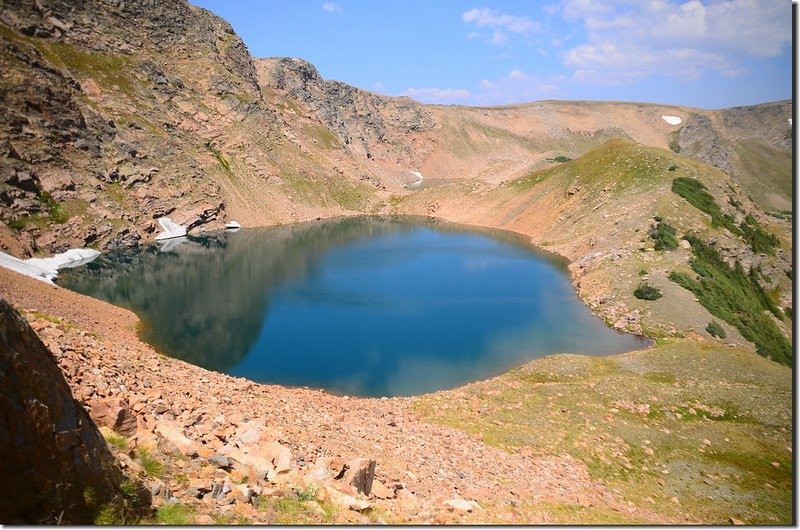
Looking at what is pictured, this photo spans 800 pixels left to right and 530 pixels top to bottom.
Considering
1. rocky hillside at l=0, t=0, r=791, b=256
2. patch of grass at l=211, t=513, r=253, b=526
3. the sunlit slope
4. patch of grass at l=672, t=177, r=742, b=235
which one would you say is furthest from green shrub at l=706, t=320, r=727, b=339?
rocky hillside at l=0, t=0, r=791, b=256

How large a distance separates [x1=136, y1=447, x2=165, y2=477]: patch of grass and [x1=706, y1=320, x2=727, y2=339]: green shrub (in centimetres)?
4269

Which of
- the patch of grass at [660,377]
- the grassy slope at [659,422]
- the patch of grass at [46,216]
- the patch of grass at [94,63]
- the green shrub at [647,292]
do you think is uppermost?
the patch of grass at [94,63]

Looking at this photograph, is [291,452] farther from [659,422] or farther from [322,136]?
[322,136]

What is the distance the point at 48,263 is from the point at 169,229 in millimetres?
25806

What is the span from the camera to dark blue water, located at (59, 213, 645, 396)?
35656mm

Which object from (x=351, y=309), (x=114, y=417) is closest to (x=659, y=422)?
(x=114, y=417)

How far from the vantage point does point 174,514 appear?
9.83m

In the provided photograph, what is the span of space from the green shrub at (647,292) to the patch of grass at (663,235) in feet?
35.9

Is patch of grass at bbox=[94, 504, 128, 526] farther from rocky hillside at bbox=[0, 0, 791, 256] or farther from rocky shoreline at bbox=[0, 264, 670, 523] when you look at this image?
rocky hillside at bbox=[0, 0, 791, 256]

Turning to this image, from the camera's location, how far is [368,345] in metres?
39.1

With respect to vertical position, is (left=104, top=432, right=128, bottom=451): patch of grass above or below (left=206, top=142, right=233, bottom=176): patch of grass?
Answer: below

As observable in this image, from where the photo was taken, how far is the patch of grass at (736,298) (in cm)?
4284

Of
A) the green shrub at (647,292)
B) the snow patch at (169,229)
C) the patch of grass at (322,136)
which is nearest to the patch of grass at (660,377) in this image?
the green shrub at (647,292)

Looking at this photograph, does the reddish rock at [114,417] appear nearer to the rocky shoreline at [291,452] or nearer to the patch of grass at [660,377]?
the rocky shoreline at [291,452]
